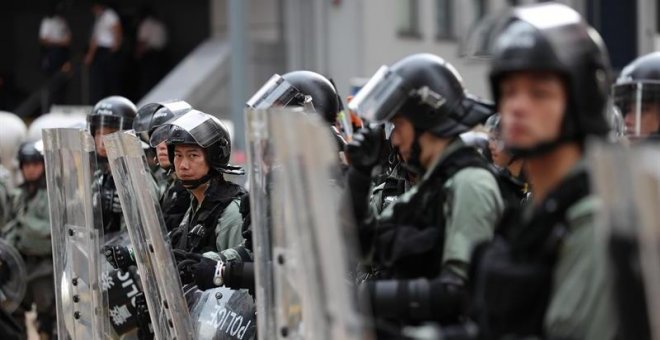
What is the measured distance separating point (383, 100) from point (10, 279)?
198 inches

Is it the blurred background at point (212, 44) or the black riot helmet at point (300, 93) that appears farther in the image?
the blurred background at point (212, 44)

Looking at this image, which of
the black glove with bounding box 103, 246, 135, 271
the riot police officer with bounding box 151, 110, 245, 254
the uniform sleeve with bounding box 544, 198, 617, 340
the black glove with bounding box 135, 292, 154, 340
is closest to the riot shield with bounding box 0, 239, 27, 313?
the black glove with bounding box 135, 292, 154, 340

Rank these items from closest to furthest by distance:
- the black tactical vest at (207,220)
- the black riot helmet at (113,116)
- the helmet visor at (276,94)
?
the helmet visor at (276,94) → the black tactical vest at (207,220) → the black riot helmet at (113,116)

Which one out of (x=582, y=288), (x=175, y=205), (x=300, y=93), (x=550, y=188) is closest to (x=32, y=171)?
(x=175, y=205)

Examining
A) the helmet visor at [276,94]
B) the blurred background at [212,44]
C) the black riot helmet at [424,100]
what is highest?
the black riot helmet at [424,100]

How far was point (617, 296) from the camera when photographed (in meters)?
3.56

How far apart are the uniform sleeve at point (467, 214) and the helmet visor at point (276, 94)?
2075 millimetres

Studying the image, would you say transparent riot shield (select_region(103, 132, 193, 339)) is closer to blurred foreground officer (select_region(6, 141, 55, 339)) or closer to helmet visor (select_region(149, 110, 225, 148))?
helmet visor (select_region(149, 110, 225, 148))

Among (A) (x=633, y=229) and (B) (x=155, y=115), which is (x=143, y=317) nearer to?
(B) (x=155, y=115)

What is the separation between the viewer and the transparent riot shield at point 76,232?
6.55 metres

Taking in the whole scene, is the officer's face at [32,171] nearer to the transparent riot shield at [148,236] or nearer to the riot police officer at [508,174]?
the riot police officer at [508,174]

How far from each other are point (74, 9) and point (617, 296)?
2147 cm

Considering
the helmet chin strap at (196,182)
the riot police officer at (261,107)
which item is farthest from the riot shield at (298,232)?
the helmet chin strap at (196,182)

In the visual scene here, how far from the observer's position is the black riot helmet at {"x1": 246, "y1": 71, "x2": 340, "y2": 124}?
272 inches
